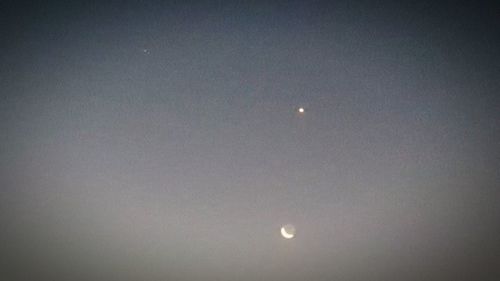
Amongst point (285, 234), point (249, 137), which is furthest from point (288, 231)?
point (249, 137)

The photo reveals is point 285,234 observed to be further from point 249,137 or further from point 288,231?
point 249,137

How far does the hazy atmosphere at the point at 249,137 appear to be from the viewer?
7.06 ft

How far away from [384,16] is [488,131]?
3.73 ft

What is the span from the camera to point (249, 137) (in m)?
2.49

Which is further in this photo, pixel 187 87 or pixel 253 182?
pixel 253 182

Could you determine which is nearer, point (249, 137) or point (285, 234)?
point (249, 137)

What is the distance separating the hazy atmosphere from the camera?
84.7 inches

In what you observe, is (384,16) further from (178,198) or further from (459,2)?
(178,198)

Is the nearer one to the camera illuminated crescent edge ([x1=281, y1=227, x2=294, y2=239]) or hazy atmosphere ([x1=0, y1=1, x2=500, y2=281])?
hazy atmosphere ([x1=0, y1=1, x2=500, y2=281])

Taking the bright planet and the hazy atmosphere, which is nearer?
the hazy atmosphere

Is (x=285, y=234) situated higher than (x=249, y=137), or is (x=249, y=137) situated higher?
(x=249, y=137)

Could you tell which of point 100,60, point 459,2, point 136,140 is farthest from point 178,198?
point 459,2

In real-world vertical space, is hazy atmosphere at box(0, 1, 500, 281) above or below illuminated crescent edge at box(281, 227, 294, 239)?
above

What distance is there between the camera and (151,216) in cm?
290
